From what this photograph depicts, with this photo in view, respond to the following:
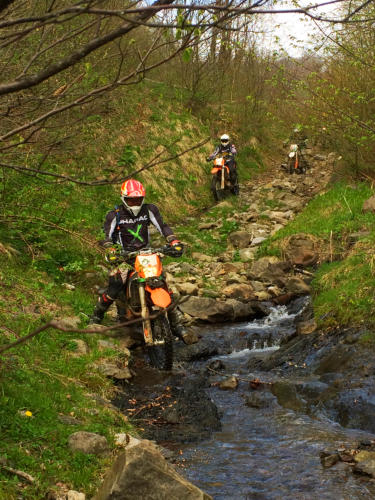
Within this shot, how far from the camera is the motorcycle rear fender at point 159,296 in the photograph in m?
6.46

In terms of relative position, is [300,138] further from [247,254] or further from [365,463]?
[365,463]

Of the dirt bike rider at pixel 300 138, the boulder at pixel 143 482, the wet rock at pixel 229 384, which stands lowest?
the wet rock at pixel 229 384

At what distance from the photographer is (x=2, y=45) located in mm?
2125

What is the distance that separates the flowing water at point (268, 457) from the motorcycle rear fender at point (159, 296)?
1.19 meters

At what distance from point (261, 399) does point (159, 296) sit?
175cm

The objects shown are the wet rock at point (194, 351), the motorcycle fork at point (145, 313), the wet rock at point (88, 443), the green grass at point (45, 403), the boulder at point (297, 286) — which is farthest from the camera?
the boulder at point (297, 286)

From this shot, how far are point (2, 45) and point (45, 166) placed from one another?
10.3m

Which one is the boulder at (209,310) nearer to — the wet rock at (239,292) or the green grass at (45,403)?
the wet rock at (239,292)

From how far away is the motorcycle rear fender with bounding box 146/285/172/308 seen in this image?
254 inches

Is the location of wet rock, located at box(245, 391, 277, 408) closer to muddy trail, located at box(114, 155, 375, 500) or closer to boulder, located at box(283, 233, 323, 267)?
muddy trail, located at box(114, 155, 375, 500)

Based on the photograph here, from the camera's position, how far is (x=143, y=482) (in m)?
3.30

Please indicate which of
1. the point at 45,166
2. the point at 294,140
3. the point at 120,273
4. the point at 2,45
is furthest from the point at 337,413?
the point at 294,140

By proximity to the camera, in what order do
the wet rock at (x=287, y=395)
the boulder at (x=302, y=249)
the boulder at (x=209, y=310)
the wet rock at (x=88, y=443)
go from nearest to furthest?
the wet rock at (x=88, y=443)
the wet rock at (x=287, y=395)
the boulder at (x=209, y=310)
the boulder at (x=302, y=249)

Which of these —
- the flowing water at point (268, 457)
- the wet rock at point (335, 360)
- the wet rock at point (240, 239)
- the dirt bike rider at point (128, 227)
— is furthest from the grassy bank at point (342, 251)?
the dirt bike rider at point (128, 227)
